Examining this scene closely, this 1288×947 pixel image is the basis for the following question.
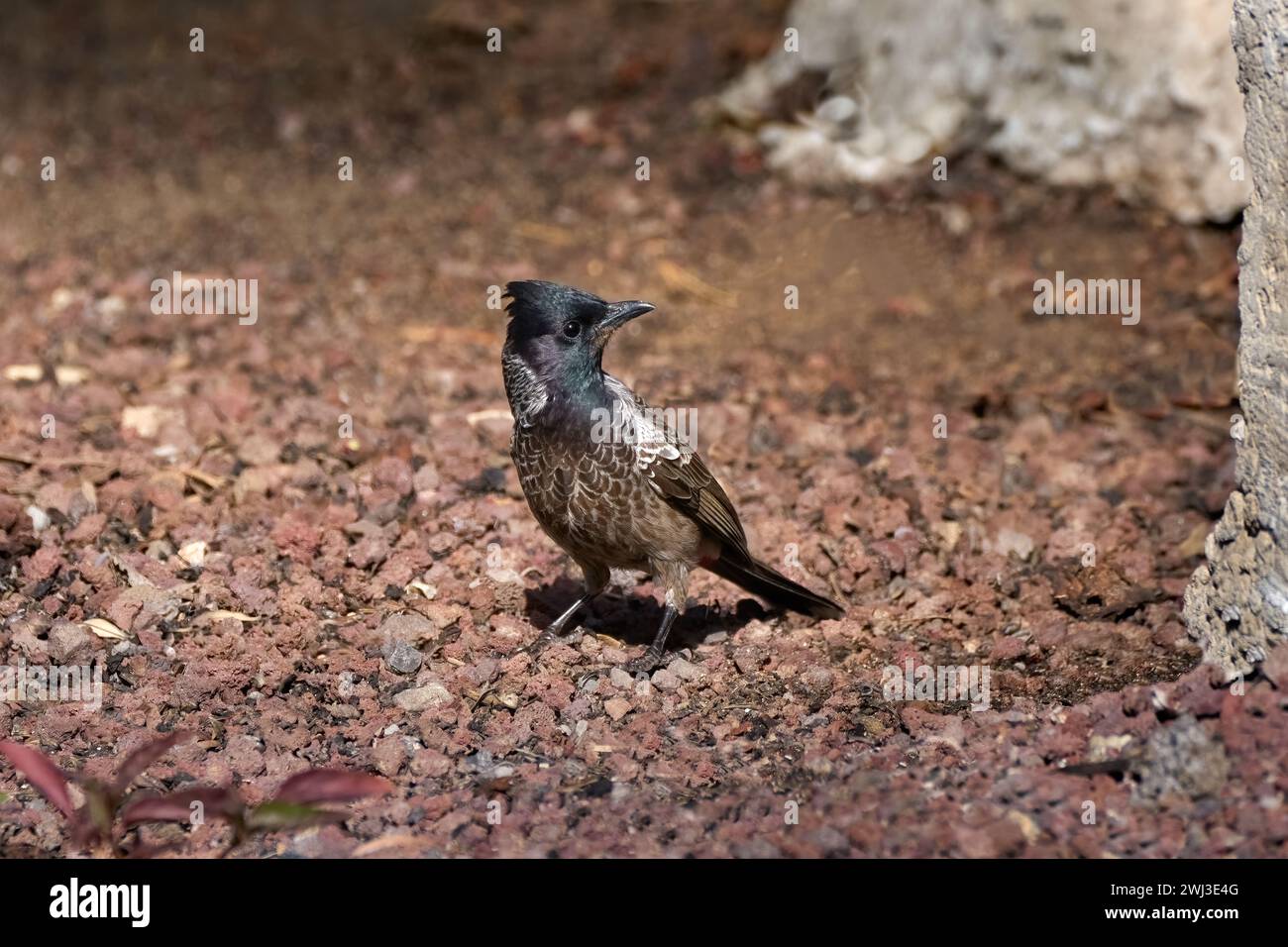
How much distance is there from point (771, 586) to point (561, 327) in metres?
1.28

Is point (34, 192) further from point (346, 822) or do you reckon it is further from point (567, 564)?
point (346, 822)

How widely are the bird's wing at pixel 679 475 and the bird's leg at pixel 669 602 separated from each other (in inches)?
7.8

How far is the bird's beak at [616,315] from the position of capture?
5.42 meters

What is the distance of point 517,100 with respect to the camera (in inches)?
427

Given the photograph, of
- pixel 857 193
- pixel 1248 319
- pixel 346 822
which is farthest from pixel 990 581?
pixel 857 193

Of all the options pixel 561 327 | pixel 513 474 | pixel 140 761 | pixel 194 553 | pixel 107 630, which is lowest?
pixel 140 761

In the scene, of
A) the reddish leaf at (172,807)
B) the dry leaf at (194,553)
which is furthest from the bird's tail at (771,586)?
the reddish leaf at (172,807)

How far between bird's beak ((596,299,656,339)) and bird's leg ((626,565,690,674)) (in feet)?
2.91

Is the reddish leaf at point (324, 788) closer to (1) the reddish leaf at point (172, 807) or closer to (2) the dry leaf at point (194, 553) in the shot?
(1) the reddish leaf at point (172, 807)

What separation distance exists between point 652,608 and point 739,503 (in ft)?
2.38

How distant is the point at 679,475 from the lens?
5469 mm

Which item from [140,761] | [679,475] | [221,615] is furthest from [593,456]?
[140,761]

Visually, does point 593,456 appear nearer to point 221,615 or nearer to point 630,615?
point 630,615

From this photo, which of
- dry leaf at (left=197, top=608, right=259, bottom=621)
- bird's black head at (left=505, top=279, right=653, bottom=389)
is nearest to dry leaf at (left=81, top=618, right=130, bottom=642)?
dry leaf at (left=197, top=608, right=259, bottom=621)
